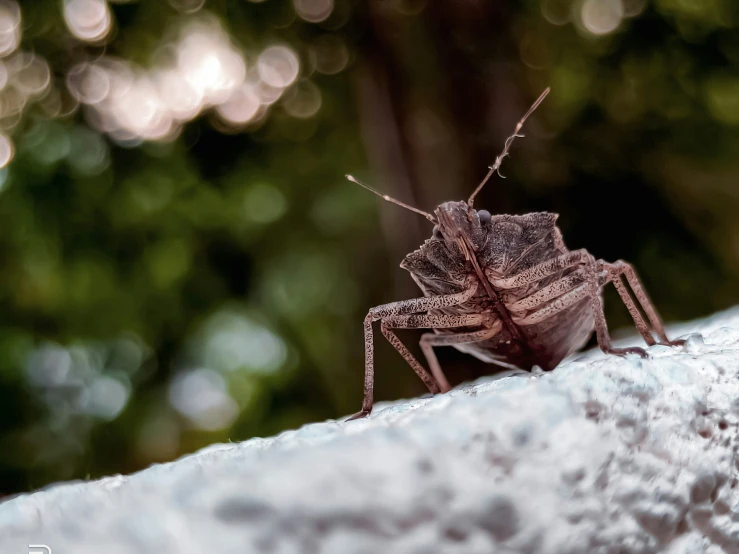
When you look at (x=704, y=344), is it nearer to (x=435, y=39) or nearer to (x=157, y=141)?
(x=435, y=39)

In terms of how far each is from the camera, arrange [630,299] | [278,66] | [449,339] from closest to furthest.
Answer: [630,299]
[449,339]
[278,66]

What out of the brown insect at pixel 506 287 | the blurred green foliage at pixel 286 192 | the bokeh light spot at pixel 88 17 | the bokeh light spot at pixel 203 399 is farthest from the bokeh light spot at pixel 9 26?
the brown insect at pixel 506 287

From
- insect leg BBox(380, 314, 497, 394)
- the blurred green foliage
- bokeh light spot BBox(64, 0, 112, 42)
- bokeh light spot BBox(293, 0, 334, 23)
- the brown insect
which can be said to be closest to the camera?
the brown insect

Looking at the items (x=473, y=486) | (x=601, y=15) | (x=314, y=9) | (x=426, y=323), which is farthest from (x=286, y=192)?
(x=473, y=486)

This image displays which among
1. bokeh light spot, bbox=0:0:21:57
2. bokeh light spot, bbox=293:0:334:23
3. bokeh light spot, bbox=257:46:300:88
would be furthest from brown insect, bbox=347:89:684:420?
bokeh light spot, bbox=0:0:21:57

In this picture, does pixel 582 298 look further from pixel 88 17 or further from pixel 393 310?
pixel 88 17

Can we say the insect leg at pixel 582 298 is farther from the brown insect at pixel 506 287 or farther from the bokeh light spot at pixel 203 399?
the bokeh light spot at pixel 203 399

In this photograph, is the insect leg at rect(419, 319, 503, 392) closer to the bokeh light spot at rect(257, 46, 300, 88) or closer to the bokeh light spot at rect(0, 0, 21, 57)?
the bokeh light spot at rect(257, 46, 300, 88)
